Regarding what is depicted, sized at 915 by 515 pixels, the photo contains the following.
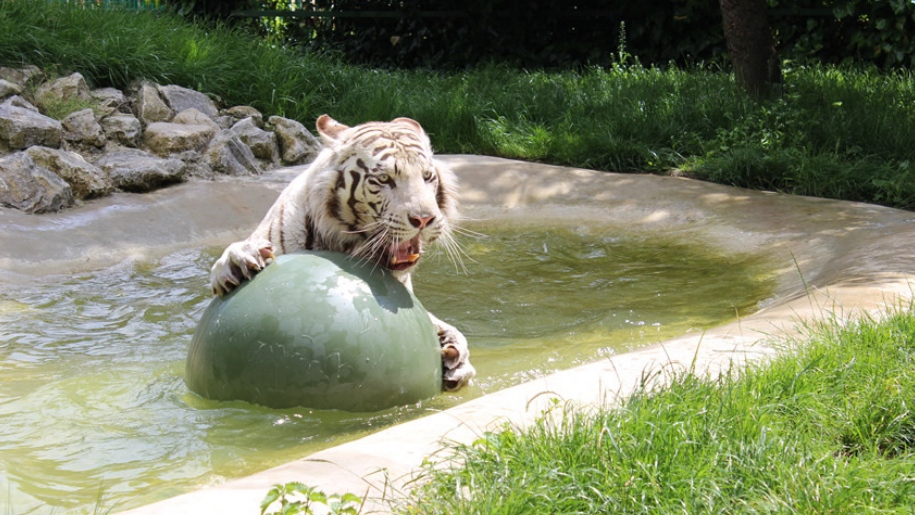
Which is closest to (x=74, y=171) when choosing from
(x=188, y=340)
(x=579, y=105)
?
(x=188, y=340)

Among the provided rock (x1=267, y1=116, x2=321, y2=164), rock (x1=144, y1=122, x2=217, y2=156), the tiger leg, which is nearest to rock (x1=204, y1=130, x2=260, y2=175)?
rock (x1=144, y1=122, x2=217, y2=156)

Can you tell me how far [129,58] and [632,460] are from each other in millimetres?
8173

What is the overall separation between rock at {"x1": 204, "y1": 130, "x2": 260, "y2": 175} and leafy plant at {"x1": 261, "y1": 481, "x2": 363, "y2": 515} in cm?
645

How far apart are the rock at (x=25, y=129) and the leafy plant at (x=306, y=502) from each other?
20.8 ft

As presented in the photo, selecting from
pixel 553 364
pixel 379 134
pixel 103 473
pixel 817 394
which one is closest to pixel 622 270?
pixel 553 364

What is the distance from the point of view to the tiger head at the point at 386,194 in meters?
3.89

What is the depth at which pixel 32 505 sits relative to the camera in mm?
2998

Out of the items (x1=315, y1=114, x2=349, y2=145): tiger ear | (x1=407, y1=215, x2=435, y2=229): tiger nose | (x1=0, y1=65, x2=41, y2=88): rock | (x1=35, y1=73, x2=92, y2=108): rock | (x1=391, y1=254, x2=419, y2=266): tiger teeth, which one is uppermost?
(x1=315, y1=114, x2=349, y2=145): tiger ear

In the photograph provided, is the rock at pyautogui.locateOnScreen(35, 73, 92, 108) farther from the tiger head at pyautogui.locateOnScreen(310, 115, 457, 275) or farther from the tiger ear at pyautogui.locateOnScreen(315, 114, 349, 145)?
the tiger head at pyautogui.locateOnScreen(310, 115, 457, 275)

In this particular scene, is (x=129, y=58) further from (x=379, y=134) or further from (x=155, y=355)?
(x=379, y=134)

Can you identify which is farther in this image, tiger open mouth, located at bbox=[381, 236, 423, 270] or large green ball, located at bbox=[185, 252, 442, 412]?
tiger open mouth, located at bbox=[381, 236, 423, 270]

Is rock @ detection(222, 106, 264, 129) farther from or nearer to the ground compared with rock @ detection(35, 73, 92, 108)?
nearer to the ground

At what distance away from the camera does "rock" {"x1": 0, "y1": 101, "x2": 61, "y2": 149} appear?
25.6 feet

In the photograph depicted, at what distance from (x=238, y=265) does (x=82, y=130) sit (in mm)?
5190
